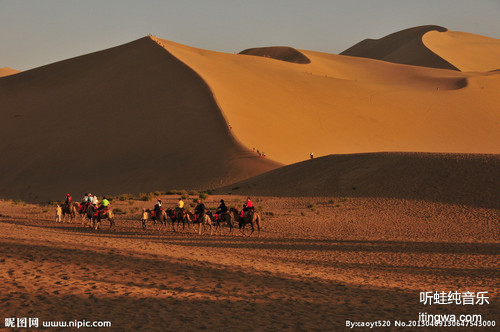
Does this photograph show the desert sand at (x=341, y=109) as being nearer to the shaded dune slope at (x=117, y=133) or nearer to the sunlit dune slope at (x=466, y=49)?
the shaded dune slope at (x=117, y=133)

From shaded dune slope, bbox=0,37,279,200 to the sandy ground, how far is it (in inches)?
970

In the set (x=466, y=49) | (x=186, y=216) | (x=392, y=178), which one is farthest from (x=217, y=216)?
(x=466, y=49)

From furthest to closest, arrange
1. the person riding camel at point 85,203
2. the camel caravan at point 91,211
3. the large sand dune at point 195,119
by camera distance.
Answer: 1. the large sand dune at point 195,119
2. the person riding camel at point 85,203
3. the camel caravan at point 91,211

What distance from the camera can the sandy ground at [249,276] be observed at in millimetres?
9531

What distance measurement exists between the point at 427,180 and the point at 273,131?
2737cm

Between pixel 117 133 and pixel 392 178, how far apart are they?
32869mm

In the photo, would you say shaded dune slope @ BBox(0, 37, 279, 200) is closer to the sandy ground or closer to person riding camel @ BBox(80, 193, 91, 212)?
person riding camel @ BBox(80, 193, 91, 212)

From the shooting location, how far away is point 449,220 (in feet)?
88.3

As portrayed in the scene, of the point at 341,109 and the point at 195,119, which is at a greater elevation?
the point at 341,109

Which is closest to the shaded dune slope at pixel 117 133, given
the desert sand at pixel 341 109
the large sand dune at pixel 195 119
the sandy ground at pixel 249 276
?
the large sand dune at pixel 195 119

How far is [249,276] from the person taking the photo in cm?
1300

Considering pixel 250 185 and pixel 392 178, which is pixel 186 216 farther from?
pixel 250 185

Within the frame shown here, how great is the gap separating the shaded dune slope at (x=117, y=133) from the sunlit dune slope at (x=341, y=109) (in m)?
3.55

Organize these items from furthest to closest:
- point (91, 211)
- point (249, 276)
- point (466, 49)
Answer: point (466, 49) < point (91, 211) < point (249, 276)
